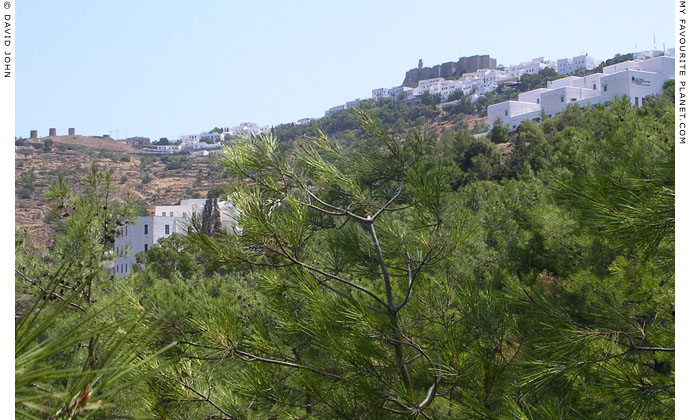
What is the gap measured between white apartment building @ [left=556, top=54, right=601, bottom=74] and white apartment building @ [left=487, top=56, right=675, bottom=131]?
38.4 m

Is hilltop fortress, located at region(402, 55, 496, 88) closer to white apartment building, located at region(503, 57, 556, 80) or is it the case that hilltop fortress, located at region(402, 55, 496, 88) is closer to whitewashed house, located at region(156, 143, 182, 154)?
white apartment building, located at region(503, 57, 556, 80)

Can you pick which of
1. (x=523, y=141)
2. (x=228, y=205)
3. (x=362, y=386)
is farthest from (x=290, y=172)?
(x=523, y=141)

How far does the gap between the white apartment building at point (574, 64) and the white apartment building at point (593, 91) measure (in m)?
38.4

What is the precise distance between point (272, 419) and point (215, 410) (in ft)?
0.87

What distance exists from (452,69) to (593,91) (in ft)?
189

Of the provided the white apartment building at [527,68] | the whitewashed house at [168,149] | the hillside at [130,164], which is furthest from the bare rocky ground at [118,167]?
the white apartment building at [527,68]

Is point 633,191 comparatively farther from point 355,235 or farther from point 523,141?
point 523,141

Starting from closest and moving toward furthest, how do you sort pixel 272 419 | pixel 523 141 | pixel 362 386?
1. pixel 362 386
2. pixel 272 419
3. pixel 523 141

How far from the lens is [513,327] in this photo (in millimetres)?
2688

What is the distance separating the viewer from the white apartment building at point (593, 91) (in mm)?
39094

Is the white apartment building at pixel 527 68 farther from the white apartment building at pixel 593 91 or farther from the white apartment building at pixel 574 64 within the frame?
the white apartment building at pixel 593 91

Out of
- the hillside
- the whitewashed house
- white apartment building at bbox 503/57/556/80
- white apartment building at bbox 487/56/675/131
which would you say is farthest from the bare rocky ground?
white apartment building at bbox 503/57/556/80

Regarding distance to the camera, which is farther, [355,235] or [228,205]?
[355,235]

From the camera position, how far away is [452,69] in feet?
330
